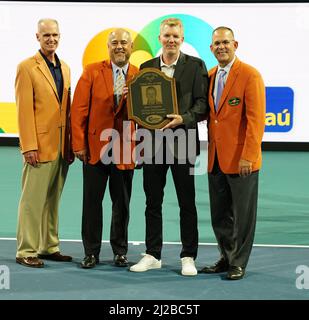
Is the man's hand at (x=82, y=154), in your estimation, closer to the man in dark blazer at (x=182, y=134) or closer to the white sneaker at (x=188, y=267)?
the man in dark blazer at (x=182, y=134)

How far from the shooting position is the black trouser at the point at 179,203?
5.13m

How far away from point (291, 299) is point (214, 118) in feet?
4.86

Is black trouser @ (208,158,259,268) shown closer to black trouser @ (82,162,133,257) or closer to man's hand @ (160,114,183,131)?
man's hand @ (160,114,183,131)

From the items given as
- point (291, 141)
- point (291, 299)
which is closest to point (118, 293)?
point (291, 299)

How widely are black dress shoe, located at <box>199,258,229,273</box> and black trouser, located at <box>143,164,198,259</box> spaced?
15 centimetres

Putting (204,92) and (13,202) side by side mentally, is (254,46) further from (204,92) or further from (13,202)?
(204,92)

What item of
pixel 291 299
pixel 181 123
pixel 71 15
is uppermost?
pixel 71 15

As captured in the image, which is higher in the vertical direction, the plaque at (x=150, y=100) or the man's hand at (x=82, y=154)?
the plaque at (x=150, y=100)

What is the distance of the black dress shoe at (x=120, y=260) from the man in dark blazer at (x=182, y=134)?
0.14 m

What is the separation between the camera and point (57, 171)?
18.2 ft

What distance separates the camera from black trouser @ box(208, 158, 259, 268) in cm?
503

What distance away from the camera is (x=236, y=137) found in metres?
5.00

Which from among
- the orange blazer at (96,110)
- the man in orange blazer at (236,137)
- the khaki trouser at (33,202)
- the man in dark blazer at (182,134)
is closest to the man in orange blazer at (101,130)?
the orange blazer at (96,110)

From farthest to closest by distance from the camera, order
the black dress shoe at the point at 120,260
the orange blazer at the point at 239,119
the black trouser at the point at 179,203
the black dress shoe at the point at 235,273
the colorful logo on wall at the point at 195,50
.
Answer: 1. the colorful logo on wall at the point at 195,50
2. the black dress shoe at the point at 120,260
3. the black trouser at the point at 179,203
4. the black dress shoe at the point at 235,273
5. the orange blazer at the point at 239,119
